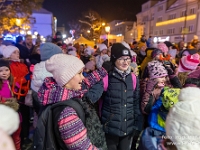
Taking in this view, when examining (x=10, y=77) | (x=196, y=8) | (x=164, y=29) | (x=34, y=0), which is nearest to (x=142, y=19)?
(x=164, y=29)

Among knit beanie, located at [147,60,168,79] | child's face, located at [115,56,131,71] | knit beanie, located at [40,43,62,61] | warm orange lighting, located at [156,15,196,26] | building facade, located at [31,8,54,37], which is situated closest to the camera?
child's face, located at [115,56,131,71]

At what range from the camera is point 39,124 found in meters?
1.91

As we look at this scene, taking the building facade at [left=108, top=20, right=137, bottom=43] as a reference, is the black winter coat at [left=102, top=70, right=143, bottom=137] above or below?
below

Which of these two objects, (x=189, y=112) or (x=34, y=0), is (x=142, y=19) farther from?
(x=189, y=112)

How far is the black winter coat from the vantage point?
10.2ft

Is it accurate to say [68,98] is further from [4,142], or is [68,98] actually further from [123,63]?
[123,63]

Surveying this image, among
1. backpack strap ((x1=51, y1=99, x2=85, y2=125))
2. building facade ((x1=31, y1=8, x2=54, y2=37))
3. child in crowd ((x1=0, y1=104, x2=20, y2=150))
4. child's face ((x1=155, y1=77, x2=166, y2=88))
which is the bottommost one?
child's face ((x1=155, y1=77, x2=166, y2=88))

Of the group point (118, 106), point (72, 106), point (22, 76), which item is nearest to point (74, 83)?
point (72, 106)

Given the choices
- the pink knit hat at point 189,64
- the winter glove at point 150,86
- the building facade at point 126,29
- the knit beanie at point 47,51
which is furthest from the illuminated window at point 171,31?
the winter glove at point 150,86

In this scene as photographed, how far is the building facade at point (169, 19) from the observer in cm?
4031

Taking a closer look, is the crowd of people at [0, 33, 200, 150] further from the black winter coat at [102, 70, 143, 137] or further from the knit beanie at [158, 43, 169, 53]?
the knit beanie at [158, 43, 169, 53]

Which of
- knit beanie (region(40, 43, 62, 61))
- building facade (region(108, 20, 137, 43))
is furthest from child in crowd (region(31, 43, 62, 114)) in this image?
building facade (region(108, 20, 137, 43))

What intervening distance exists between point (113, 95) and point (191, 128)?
5.59 feet

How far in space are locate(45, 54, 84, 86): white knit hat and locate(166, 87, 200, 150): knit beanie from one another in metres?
1.00
